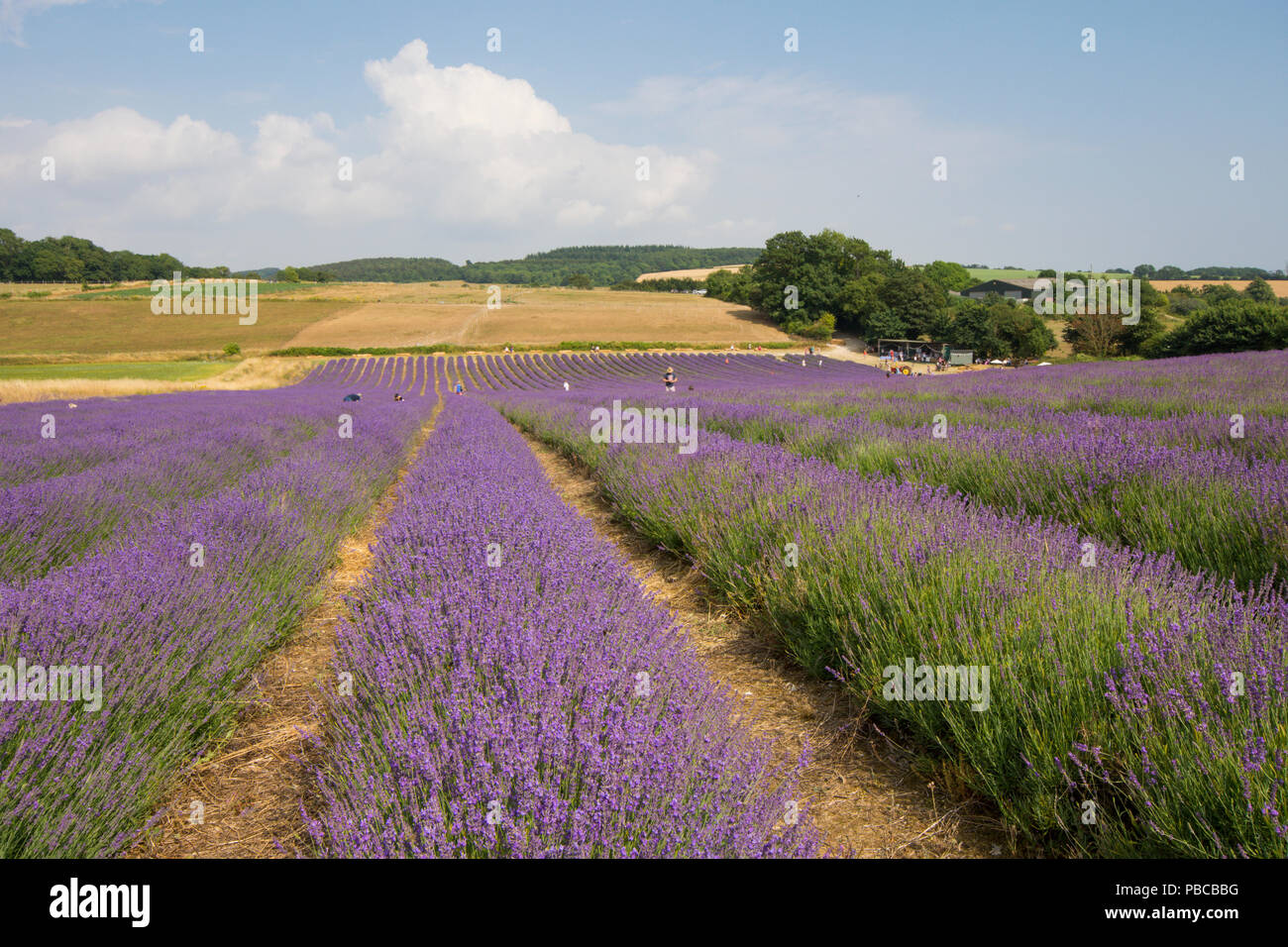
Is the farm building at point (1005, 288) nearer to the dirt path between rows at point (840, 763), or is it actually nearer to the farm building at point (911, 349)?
the farm building at point (911, 349)

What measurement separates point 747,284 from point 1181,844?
241 feet

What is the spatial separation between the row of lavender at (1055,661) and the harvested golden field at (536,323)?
4988cm

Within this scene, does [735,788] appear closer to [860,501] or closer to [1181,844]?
[1181,844]

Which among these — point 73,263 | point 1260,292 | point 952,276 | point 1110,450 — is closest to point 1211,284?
point 1260,292

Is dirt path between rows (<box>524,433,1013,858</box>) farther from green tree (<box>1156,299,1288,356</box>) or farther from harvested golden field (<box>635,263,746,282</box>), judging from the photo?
harvested golden field (<box>635,263,746,282</box>)

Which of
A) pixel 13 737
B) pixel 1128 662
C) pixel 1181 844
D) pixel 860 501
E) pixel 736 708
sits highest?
pixel 860 501

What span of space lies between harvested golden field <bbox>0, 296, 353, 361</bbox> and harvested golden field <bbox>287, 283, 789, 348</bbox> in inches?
130

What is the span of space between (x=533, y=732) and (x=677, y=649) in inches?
33.4

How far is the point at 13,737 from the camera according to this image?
1.54 m

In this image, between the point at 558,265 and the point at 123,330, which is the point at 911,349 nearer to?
the point at 123,330

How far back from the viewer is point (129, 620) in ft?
6.96

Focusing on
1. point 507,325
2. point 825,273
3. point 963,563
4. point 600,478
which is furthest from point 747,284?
point 963,563

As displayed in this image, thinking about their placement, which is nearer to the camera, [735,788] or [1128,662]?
[735,788]

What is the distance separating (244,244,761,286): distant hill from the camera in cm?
11119
